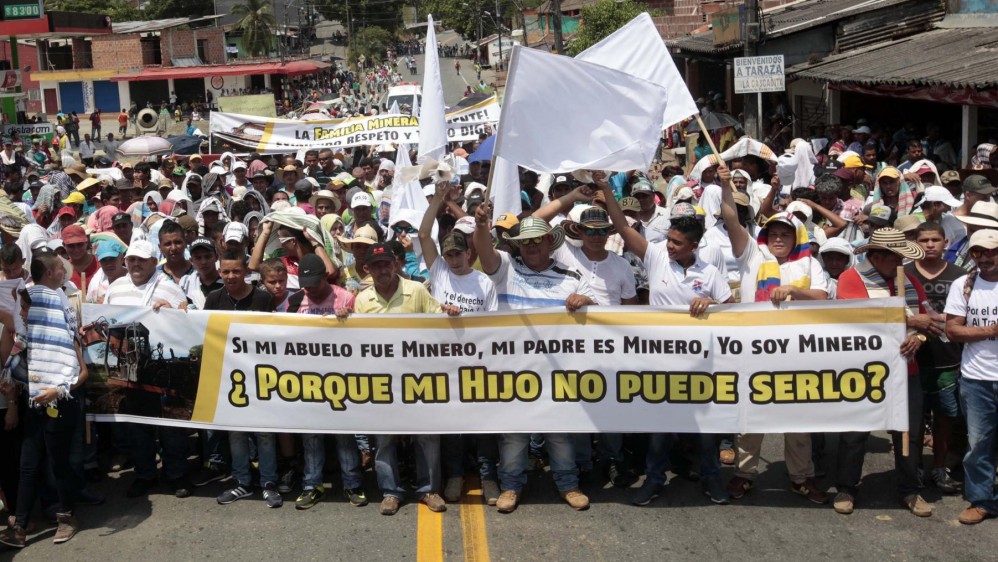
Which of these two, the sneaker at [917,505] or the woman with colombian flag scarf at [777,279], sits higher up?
the woman with colombian flag scarf at [777,279]

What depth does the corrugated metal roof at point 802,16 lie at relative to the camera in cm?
2250

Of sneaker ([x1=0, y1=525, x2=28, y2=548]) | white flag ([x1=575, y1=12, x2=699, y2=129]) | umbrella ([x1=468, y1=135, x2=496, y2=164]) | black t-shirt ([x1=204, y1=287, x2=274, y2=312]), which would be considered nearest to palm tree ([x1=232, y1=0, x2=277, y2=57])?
umbrella ([x1=468, y1=135, x2=496, y2=164])

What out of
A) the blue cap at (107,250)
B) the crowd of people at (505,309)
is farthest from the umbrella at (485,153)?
the blue cap at (107,250)

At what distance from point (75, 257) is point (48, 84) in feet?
230

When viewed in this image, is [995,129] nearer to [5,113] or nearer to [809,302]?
[809,302]

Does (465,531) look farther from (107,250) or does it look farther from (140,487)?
(107,250)

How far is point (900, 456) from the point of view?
6562 millimetres

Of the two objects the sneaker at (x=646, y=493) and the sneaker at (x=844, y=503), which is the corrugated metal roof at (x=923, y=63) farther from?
the sneaker at (x=646, y=493)

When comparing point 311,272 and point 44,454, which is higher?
point 311,272

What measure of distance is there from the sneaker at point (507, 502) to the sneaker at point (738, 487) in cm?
137

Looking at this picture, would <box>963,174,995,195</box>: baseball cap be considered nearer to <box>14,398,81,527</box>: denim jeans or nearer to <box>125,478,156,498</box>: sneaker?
<box>125,478,156,498</box>: sneaker

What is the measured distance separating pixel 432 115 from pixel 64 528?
167 inches

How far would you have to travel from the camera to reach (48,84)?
7194cm

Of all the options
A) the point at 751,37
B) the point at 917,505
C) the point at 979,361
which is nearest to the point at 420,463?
the point at 917,505
